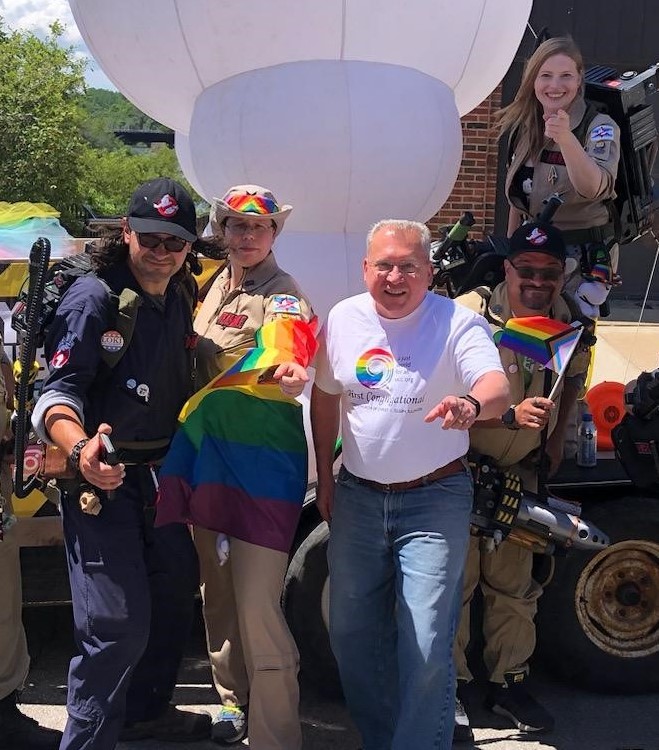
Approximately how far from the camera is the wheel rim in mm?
3604

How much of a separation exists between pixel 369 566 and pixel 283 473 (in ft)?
1.35

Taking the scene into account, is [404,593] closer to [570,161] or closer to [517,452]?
[517,452]

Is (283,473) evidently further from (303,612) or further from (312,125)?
(312,125)

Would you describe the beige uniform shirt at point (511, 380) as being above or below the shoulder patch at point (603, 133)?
below

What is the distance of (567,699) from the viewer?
11.9ft

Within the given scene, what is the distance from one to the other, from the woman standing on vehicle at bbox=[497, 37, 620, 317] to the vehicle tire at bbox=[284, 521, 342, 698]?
1.36 metres

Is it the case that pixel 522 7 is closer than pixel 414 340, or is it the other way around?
pixel 414 340

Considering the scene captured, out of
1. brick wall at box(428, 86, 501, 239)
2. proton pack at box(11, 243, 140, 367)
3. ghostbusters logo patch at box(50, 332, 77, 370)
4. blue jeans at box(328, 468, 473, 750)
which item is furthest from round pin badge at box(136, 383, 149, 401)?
brick wall at box(428, 86, 501, 239)

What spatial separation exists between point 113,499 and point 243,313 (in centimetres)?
71

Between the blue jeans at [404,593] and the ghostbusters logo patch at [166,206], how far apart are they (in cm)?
92

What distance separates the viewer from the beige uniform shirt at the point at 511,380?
317 cm

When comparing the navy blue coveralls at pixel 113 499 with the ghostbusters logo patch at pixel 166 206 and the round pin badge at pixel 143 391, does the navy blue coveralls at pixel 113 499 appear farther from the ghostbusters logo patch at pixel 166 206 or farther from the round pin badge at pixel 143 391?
the ghostbusters logo patch at pixel 166 206

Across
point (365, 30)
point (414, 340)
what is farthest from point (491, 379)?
point (365, 30)

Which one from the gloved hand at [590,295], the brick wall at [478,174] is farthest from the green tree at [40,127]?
the gloved hand at [590,295]
